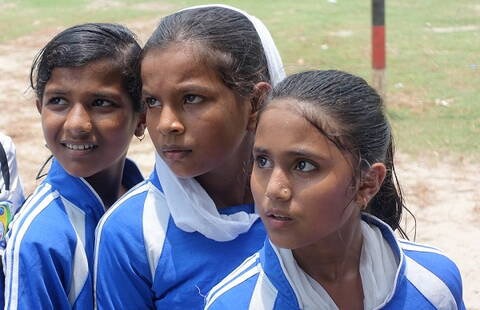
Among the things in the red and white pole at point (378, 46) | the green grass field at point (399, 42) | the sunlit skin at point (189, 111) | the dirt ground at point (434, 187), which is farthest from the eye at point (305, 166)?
the red and white pole at point (378, 46)

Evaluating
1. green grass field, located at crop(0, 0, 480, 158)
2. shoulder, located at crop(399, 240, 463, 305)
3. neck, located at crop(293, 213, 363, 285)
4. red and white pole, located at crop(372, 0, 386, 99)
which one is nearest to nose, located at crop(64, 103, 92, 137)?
neck, located at crop(293, 213, 363, 285)

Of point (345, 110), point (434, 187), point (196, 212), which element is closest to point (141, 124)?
point (196, 212)

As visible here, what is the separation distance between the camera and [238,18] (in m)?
2.10

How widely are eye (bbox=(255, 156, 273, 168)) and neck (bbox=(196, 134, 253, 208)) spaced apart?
13.1 inches

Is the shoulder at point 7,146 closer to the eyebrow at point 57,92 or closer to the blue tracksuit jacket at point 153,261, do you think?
the eyebrow at point 57,92

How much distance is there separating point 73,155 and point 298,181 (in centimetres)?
79

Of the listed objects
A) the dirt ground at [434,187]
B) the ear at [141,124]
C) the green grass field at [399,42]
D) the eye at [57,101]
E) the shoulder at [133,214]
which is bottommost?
the green grass field at [399,42]

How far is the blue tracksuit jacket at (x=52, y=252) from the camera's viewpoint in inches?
78.9

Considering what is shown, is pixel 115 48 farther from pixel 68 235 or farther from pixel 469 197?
pixel 469 197

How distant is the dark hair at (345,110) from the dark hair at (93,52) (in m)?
0.57

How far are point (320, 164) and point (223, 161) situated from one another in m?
0.40

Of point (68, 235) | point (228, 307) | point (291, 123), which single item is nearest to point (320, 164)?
point (291, 123)

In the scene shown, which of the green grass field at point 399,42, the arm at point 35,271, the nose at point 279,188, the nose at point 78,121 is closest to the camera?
the nose at point 279,188

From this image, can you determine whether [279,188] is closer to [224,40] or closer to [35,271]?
[224,40]
